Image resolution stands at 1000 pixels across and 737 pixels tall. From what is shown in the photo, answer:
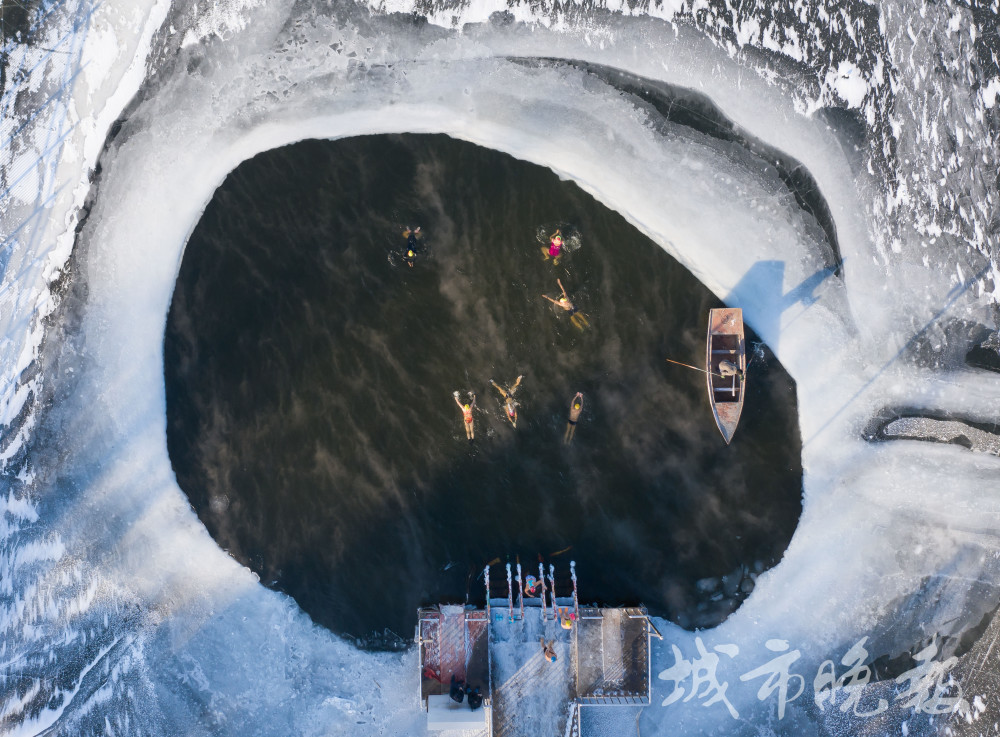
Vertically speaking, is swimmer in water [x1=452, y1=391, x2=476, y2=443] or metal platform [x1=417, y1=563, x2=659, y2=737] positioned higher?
swimmer in water [x1=452, y1=391, x2=476, y2=443]

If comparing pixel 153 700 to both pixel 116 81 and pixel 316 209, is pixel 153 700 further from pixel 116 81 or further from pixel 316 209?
pixel 116 81

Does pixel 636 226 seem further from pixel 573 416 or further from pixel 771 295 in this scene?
pixel 573 416

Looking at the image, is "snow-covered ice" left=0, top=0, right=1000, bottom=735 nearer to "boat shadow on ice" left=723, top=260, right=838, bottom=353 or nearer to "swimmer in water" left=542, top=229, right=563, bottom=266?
"boat shadow on ice" left=723, top=260, right=838, bottom=353

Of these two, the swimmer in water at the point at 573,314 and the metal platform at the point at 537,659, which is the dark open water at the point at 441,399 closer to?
the swimmer in water at the point at 573,314

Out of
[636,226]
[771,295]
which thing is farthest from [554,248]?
[771,295]

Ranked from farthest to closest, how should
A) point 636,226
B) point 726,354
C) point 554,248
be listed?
1. point 636,226
2. point 554,248
3. point 726,354

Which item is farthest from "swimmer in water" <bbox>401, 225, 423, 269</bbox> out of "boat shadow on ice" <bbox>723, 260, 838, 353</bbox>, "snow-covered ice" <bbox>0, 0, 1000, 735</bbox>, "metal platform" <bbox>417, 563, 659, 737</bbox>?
"metal platform" <bbox>417, 563, 659, 737</bbox>
